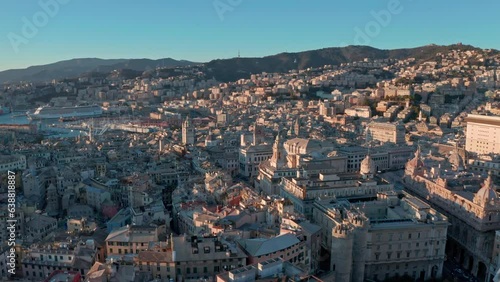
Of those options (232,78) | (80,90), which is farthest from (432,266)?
(232,78)

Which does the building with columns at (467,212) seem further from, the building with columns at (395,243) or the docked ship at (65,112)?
the docked ship at (65,112)

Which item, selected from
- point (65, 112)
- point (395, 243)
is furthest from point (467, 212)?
point (65, 112)

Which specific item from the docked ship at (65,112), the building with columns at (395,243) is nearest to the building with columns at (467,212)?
the building with columns at (395,243)

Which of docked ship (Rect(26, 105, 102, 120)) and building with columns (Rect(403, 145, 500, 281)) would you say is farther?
docked ship (Rect(26, 105, 102, 120))

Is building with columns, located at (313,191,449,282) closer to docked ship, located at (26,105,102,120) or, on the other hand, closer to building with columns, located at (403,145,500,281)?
building with columns, located at (403,145,500,281)

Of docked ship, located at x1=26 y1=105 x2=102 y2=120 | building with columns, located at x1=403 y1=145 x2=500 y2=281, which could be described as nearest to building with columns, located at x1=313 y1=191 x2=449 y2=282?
building with columns, located at x1=403 y1=145 x2=500 y2=281

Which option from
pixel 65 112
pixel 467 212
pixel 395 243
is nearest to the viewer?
pixel 395 243

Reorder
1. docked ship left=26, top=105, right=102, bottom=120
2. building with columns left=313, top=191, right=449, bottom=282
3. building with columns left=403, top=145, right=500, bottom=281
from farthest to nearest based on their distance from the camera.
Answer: docked ship left=26, top=105, right=102, bottom=120 → building with columns left=403, top=145, right=500, bottom=281 → building with columns left=313, top=191, right=449, bottom=282

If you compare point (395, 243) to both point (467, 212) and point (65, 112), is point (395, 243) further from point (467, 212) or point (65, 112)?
point (65, 112)
